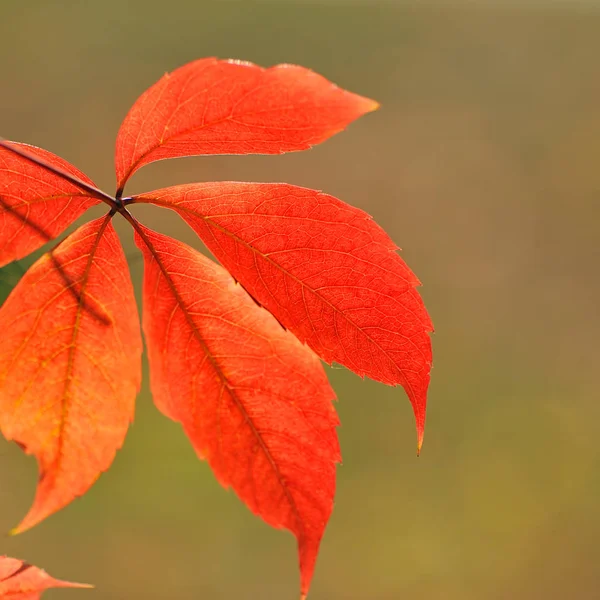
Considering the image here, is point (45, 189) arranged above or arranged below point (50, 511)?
above

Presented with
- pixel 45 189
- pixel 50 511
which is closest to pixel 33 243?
pixel 45 189

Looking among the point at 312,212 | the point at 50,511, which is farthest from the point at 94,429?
the point at 312,212

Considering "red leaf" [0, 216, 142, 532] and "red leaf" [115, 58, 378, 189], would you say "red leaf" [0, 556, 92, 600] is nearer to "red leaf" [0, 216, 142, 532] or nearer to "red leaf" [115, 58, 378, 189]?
"red leaf" [0, 216, 142, 532]

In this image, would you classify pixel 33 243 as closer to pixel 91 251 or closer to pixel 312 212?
pixel 91 251

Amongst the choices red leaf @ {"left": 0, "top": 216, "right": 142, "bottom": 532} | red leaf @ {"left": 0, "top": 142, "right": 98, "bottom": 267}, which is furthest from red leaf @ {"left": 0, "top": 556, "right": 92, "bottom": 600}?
red leaf @ {"left": 0, "top": 142, "right": 98, "bottom": 267}

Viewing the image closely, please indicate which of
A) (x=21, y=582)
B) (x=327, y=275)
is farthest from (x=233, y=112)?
(x=21, y=582)
